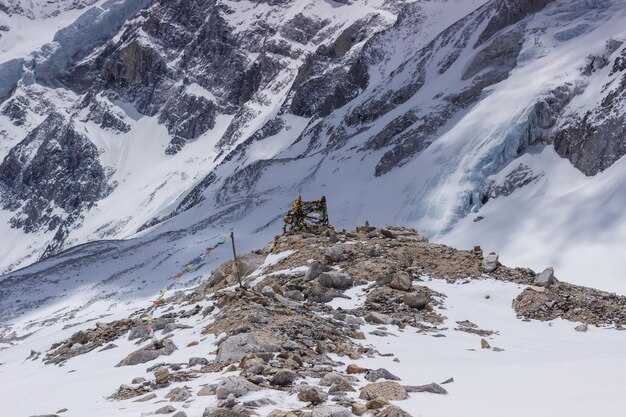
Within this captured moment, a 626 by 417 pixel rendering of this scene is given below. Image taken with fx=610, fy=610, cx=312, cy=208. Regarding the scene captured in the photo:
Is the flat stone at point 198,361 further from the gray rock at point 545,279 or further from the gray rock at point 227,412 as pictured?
the gray rock at point 545,279

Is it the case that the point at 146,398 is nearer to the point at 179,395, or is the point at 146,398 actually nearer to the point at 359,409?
the point at 179,395

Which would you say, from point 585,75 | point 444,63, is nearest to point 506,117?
point 585,75

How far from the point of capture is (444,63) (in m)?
102

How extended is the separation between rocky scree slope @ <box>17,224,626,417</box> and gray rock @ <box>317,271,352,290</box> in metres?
0.07

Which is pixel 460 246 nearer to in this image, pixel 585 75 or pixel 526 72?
pixel 585 75

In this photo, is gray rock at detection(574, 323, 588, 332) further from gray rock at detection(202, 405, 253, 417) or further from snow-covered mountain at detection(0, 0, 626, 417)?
gray rock at detection(202, 405, 253, 417)

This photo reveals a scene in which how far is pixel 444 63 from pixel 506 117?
36944mm

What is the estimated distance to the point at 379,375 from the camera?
1027cm

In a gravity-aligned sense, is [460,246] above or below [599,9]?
below

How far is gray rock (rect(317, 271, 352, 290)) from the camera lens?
2064 centimetres

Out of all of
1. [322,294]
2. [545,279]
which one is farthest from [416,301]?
[545,279]

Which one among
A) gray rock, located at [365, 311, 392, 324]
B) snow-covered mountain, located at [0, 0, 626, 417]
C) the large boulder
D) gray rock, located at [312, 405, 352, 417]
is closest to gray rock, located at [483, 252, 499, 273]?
snow-covered mountain, located at [0, 0, 626, 417]

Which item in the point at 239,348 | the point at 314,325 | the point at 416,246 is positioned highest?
the point at 239,348

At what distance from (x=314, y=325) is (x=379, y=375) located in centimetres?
377
